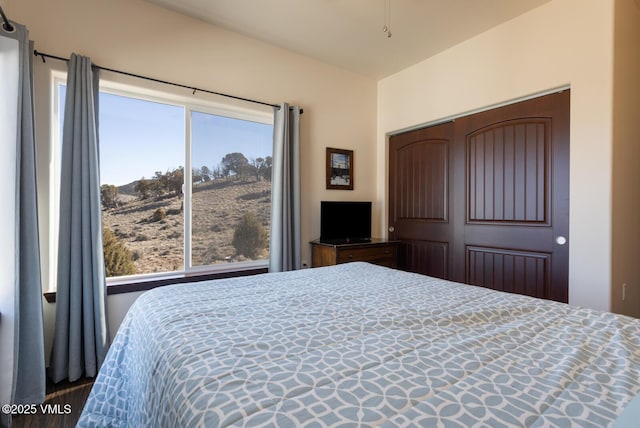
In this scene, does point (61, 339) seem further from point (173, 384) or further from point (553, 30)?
point (553, 30)

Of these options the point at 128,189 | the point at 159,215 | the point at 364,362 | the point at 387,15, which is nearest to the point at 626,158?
the point at 387,15

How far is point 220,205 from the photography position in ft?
9.64

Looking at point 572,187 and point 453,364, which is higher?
point 572,187

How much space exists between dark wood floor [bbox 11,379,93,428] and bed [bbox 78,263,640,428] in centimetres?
56

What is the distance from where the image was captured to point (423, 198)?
3467 millimetres

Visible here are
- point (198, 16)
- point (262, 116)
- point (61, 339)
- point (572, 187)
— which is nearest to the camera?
point (61, 339)

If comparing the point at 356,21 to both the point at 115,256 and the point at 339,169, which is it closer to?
the point at 339,169

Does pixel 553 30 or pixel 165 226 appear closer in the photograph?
pixel 553 30

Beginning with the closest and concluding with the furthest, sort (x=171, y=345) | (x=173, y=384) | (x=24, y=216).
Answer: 1. (x=173, y=384)
2. (x=171, y=345)
3. (x=24, y=216)

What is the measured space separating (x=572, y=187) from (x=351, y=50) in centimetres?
236

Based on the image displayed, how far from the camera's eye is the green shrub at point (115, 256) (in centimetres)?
241

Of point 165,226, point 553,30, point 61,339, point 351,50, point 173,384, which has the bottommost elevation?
point 61,339

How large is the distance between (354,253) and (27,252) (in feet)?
8.08

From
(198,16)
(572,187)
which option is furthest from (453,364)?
(198,16)
